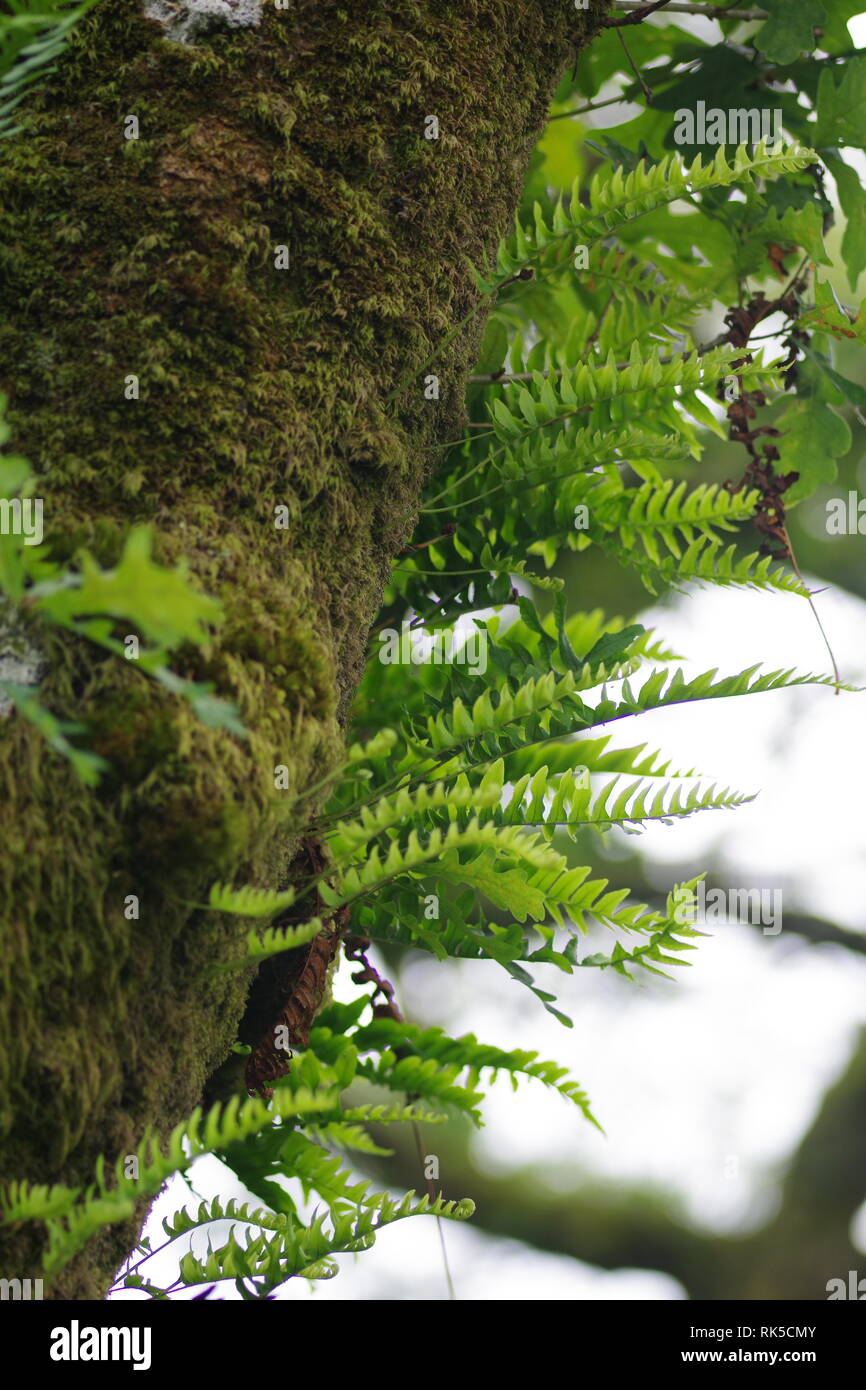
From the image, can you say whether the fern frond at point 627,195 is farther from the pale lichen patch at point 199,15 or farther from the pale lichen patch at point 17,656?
the pale lichen patch at point 17,656

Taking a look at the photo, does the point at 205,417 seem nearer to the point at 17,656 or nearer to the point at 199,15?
the point at 17,656

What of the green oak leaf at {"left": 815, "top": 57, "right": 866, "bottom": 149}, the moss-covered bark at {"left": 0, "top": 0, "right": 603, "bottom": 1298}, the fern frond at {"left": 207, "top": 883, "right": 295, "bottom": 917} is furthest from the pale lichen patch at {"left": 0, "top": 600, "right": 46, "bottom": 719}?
the green oak leaf at {"left": 815, "top": 57, "right": 866, "bottom": 149}

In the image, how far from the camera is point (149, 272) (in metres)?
0.95

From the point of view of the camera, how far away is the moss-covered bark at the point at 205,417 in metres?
0.76

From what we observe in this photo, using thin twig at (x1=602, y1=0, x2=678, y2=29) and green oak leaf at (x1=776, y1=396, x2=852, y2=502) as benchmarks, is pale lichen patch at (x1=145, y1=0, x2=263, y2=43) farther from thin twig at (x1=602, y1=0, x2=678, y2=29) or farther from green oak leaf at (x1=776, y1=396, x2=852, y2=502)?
green oak leaf at (x1=776, y1=396, x2=852, y2=502)

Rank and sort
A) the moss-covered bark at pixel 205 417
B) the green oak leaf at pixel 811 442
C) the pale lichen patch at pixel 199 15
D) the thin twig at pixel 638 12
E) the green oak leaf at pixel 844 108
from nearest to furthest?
the moss-covered bark at pixel 205 417, the pale lichen patch at pixel 199 15, the thin twig at pixel 638 12, the green oak leaf at pixel 844 108, the green oak leaf at pixel 811 442

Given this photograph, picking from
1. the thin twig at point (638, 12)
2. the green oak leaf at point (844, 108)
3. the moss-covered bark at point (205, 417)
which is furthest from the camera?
the green oak leaf at point (844, 108)

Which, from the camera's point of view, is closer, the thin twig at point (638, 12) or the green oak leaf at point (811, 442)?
the thin twig at point (638, 12)

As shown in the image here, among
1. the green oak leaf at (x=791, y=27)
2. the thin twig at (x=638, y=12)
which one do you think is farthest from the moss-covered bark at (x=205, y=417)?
the green oak leaf at (x=791, y=27)

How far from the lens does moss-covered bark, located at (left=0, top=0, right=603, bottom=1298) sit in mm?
757

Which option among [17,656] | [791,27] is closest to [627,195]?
[791,27]

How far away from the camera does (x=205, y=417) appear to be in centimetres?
93

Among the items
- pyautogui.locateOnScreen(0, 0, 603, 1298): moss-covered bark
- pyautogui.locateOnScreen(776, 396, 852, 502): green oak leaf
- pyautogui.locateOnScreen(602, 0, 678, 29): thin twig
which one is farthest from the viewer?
pyautogui.locateOnScreen(776, 396, 852, 502): green oak leaf
